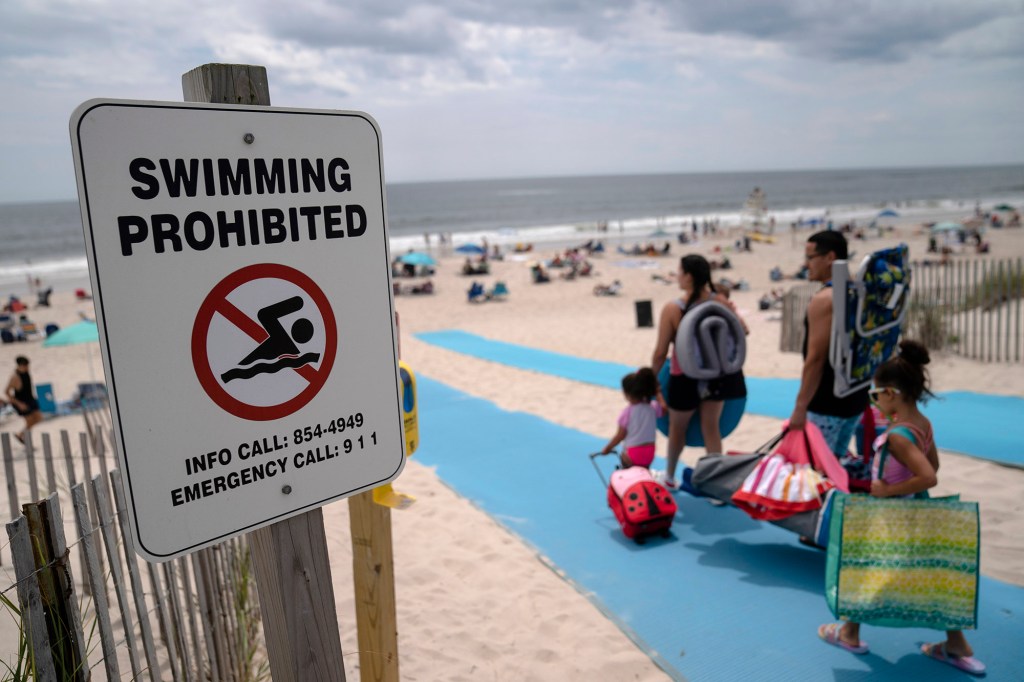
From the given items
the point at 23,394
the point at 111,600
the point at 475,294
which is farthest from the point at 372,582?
the point at 475,294

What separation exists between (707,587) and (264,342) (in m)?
3.20

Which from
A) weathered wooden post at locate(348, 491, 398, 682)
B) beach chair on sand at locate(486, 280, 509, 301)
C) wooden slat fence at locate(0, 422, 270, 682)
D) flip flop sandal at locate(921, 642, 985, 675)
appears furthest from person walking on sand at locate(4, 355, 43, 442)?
beach chair on sand at locate(486, 280, 509, 301)

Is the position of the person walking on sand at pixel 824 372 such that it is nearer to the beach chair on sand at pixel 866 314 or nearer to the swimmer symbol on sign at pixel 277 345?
the beach chair on sand at pixel 866 314

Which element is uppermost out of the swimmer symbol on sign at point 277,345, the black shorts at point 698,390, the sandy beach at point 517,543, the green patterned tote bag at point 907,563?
the swimmer symbol on sign at point 277,345

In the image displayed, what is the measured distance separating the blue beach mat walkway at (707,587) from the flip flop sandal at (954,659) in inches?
1.3

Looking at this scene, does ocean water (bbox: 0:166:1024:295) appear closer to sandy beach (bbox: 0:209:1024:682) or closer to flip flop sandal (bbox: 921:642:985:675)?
sandy beach (bbox: 0:209:1024:682)

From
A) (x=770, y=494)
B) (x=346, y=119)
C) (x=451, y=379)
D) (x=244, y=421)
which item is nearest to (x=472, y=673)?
(x=770, y=494)

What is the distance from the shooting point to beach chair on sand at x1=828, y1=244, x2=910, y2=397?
3.94 metres

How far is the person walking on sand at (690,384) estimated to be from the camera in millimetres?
4621

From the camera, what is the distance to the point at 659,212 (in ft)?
223

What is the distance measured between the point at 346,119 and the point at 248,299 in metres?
0.41

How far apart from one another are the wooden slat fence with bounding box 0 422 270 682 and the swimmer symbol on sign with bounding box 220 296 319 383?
2.10 ft

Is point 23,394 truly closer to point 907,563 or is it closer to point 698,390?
point 698,390

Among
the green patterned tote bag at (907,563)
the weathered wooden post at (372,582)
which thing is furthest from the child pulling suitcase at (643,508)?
the weathered wooden post at (372,582)
